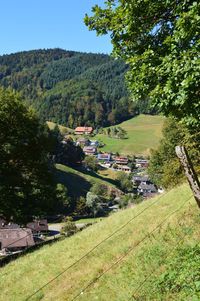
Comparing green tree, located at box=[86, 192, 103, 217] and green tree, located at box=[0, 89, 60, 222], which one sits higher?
green tree, located at box=[0, 89, 60, 222]

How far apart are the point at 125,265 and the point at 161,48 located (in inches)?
264

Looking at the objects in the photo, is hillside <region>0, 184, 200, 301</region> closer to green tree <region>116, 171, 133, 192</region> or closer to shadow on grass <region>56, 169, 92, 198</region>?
shadow on grass <region>56, 169, 92, 198</region>

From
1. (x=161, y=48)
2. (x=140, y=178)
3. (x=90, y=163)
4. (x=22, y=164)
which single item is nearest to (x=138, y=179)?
(x=140, y=178)

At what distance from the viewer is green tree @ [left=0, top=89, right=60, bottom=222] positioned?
20750 mm

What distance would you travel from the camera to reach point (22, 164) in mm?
21875

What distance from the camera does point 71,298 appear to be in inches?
402

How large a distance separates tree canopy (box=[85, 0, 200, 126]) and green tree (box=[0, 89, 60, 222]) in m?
10.9

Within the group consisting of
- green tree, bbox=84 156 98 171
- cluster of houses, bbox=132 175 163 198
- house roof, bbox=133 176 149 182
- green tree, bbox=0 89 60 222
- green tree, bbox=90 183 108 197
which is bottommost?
cluster of houses, bbox=132 175 163 198

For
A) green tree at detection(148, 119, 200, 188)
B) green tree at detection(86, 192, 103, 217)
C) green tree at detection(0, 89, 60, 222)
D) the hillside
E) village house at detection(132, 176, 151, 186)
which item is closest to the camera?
the hillside

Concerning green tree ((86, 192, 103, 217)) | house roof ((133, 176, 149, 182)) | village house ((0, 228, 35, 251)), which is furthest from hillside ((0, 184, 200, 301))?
house roof ((133, 176, 149, 182))

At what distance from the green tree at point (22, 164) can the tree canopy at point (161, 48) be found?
1093 cm

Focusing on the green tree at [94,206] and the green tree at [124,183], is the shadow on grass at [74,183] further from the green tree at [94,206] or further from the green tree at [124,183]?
the green tree at [124,183]

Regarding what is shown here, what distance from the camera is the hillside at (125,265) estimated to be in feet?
26.3

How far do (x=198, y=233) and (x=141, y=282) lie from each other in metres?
2.91
